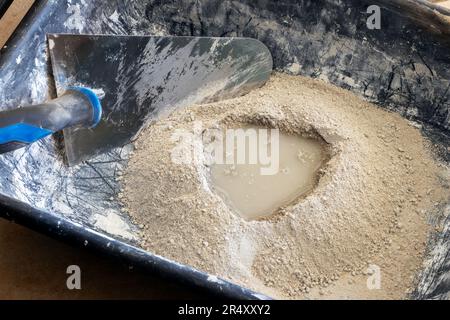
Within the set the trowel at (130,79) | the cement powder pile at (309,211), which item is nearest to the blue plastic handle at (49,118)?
the trowel at (130,79)

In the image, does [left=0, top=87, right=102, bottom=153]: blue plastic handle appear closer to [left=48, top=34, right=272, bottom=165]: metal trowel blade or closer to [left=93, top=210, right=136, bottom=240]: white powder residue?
[left=48, top=34, right=272, bottom=165]: metal trowel blade

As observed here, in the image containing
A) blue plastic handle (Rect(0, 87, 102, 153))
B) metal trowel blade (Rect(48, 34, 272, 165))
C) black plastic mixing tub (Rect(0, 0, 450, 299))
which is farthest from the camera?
metal trowel blade (Rect(48, 34, 272, 165))

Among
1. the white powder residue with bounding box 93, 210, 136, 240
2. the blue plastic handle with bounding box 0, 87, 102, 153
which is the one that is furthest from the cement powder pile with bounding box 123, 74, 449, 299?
the blue plastic handle with bounding box 0, 87, 102, 153

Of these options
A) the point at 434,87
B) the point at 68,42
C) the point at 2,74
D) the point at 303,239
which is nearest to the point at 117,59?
the point at 68,42

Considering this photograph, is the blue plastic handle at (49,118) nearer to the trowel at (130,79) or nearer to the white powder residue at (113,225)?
the trowel at (130,79)

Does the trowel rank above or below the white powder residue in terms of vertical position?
above

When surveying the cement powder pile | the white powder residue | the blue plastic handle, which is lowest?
the white powder residue
